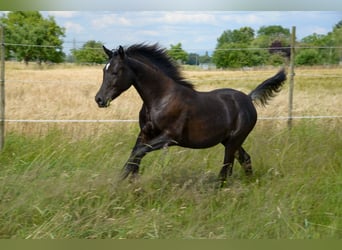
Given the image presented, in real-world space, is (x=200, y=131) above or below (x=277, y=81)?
below

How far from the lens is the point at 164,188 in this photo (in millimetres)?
4230

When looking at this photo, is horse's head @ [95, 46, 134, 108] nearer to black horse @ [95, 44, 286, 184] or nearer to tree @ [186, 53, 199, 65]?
black horse @ [95, 44, 286, 184]

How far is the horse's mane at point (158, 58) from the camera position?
175 inches

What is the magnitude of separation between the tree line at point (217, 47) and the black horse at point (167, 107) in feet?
6.89

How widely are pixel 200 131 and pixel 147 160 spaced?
3.82 feet

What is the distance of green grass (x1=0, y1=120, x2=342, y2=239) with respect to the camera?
354 centimetres

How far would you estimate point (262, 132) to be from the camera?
6516 millimetres

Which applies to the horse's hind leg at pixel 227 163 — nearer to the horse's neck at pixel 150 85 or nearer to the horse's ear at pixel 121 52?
the horse's neck at pixel 150 85

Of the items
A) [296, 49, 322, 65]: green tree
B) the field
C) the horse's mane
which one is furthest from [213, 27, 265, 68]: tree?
the horse's mane

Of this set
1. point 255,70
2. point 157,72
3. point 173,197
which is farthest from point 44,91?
point 173,197

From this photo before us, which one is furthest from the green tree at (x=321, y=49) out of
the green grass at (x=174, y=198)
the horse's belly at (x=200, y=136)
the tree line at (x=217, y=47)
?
the horse's belly at (x=200, y=136)

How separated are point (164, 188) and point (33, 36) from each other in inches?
187

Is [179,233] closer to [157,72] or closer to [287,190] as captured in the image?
[287,190]

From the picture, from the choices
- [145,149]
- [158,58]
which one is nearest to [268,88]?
[158,58]
